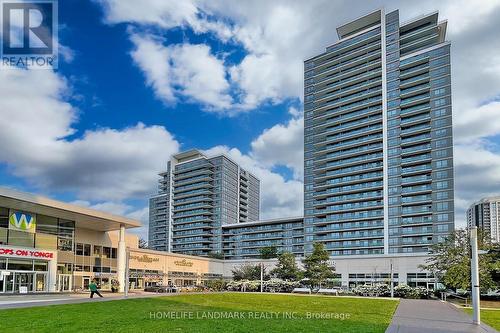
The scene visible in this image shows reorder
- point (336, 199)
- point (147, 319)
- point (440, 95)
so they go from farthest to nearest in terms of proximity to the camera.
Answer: point (336, 199) → point (440, 95) → point (147, 319)

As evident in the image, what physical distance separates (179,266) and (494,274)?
53977 mm

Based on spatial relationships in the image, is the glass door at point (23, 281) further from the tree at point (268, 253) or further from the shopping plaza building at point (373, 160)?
the tree at point (268, 253)

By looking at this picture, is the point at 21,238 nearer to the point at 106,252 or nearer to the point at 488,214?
the point at 106,252

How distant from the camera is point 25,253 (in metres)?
41.1

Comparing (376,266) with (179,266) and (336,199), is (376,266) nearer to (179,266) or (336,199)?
(336,199)

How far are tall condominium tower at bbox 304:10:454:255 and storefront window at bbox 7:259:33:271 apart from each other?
2776 inches

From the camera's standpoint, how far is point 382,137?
100188mm

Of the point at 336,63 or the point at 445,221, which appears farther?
the point at 336,63

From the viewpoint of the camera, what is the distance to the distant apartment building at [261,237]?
127188 mm

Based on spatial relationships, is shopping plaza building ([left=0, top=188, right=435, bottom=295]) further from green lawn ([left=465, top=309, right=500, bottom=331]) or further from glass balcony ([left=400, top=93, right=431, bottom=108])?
glass balcony ([left=400, top=93, right=431, bottom=108])

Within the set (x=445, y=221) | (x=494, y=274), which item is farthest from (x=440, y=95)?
(x=494, y=274)

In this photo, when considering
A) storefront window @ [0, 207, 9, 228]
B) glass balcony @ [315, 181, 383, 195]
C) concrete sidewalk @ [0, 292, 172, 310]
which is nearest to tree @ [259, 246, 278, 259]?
glass balcony @ [315, 181, 383, 195]

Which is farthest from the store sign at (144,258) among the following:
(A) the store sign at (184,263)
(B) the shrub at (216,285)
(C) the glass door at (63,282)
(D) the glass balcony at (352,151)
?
(D) the glass balcony at (352,151)

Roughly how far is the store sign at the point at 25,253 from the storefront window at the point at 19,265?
57 centimetres
